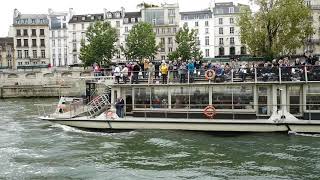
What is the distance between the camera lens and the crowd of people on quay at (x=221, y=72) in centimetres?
2736

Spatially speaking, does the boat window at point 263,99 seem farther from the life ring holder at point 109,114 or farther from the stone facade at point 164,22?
the stone facade at point 164,22

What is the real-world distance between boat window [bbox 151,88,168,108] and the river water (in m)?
1.81

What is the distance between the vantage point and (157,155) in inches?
931

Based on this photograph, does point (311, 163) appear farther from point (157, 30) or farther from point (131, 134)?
point (157, 30)

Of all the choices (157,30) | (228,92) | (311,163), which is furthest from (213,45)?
(311,163)

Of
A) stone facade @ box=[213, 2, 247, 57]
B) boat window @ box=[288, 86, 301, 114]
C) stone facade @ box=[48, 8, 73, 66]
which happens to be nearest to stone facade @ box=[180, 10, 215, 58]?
stone facade @ box=[213, 2, 247, 57]

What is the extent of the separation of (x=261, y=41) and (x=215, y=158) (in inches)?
1206

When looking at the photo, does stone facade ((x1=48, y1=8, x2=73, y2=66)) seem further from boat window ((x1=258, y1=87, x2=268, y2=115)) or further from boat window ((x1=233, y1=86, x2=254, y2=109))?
boat window ((x1=258, y1=87, x2=268, y2=115))

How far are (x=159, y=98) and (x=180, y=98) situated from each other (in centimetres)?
120

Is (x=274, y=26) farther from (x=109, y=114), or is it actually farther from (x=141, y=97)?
(x=109, y=114)

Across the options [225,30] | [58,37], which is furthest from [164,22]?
[58,37]

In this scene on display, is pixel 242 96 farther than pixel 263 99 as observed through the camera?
Yes

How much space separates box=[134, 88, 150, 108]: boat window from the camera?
2984 cm

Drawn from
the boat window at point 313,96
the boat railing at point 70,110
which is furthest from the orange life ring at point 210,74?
the boat railing at point 70,110
